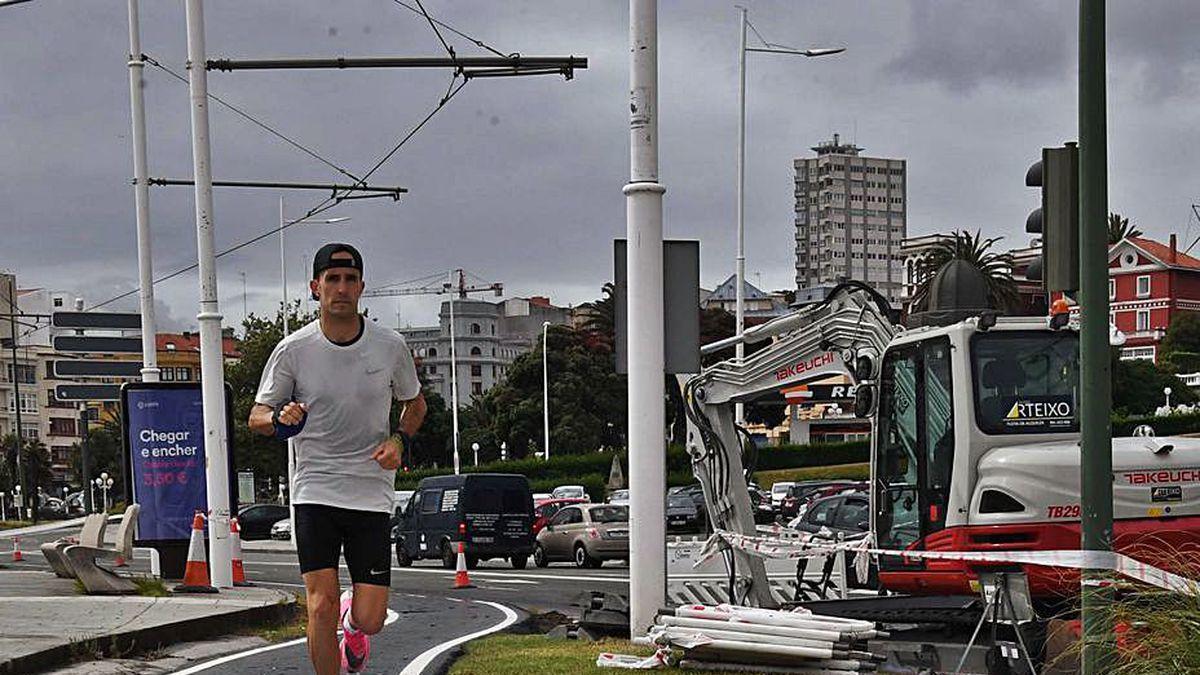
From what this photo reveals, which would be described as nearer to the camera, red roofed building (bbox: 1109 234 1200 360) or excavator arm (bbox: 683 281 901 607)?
excavator arm (bbox: 683 281 901 607)

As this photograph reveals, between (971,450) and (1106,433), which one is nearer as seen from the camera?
(1106,433)

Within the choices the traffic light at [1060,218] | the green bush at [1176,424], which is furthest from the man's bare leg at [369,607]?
the green bush at [1176,424]

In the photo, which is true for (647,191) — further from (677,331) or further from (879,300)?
(879,300)

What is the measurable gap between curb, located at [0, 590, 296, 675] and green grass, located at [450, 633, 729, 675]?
2237mm

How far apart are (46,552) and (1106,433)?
15.0 m

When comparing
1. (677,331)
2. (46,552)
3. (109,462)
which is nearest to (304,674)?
(677,331)

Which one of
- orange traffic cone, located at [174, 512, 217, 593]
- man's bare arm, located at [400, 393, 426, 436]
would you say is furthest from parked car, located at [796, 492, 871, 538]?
man's bare arm, located at [400, 393, 426, 436]

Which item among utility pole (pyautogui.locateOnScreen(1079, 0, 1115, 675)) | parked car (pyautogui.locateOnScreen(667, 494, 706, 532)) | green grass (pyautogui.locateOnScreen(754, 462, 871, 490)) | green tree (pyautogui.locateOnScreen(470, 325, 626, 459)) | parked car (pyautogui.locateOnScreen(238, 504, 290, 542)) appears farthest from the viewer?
green tree (pyautogui.locateOnScreen(470, 325, 626, 459))

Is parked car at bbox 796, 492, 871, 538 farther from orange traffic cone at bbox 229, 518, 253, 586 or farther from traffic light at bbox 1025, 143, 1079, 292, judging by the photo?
traffic light at bbox 1025, 143, 1079, 292

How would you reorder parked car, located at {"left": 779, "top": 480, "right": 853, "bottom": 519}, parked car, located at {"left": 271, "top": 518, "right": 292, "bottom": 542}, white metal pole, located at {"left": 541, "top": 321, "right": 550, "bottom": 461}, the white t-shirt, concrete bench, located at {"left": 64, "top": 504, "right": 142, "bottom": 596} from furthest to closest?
white metal pole, located at {"left": 541, "top": 321, "right": 550, "bottom": 461} → parked car, located at {"left": 271, "top": 518, "right": 292, "bottom": 542} → parked car, located at {"left": 779, "top": 480, "right": 853, "bottom": 519} → concrete bench, located at {"left": 64, "top": 504, "right": 142, "bottom": 596} → the white t-shirt

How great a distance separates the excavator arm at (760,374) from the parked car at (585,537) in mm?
18914

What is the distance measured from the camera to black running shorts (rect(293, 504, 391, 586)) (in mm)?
7605

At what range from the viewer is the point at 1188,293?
129 metres

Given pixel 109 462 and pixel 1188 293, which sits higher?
pixel 1188 293
